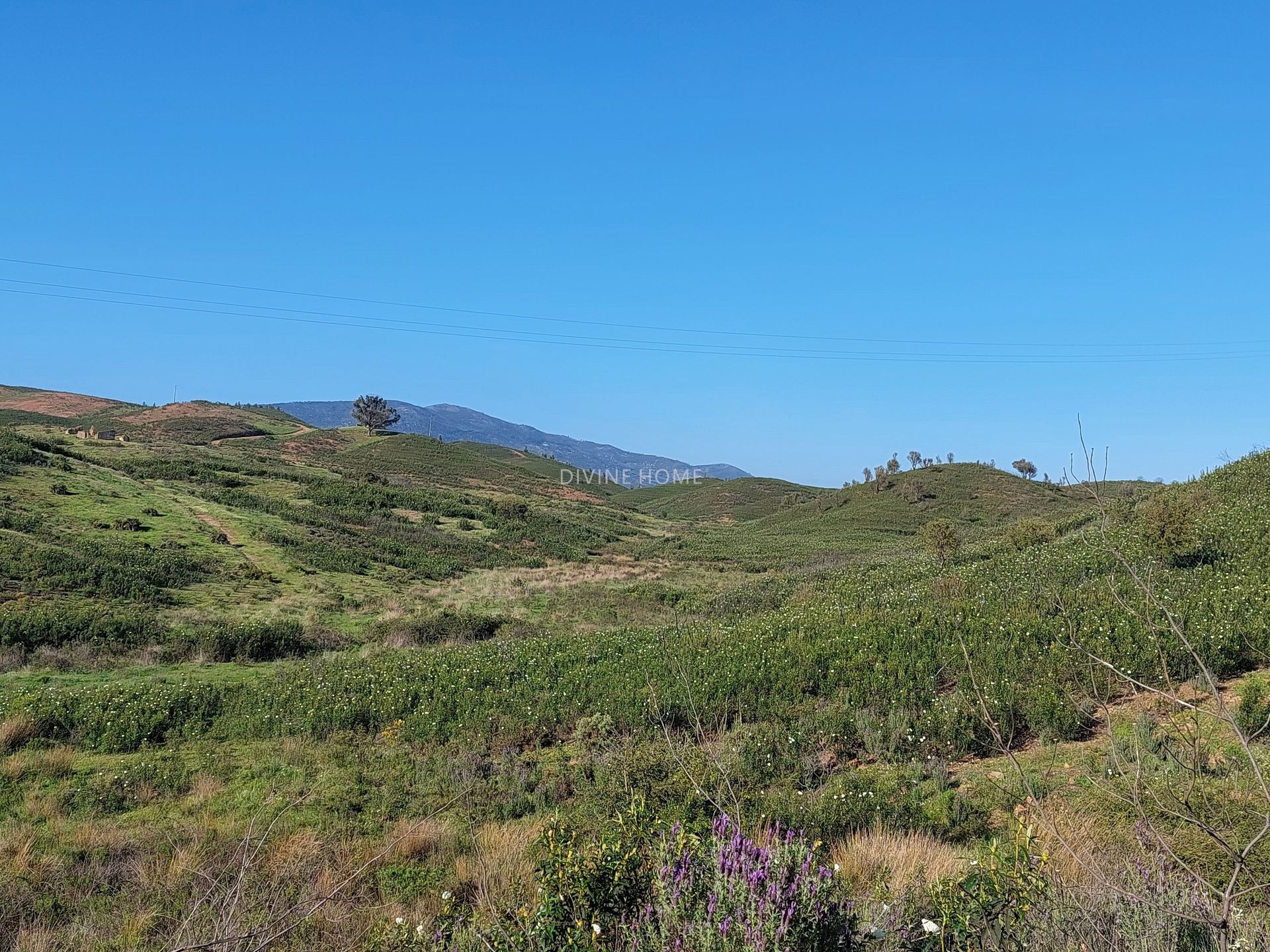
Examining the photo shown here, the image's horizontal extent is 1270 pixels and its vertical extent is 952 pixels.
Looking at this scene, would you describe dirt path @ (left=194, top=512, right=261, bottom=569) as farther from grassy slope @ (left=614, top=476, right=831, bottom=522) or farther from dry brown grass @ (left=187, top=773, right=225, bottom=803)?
grassy slope @ (left=614, top=476, right=831, bottom=522)

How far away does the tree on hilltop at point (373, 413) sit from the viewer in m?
104

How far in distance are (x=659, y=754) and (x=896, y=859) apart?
116 inches

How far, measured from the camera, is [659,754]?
789 cm

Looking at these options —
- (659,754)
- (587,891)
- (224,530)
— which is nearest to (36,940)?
(587,891)

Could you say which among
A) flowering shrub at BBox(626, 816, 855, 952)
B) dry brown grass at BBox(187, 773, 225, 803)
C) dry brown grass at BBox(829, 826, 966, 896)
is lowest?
dry brown grass at BBox(187, 773, 225, 803)

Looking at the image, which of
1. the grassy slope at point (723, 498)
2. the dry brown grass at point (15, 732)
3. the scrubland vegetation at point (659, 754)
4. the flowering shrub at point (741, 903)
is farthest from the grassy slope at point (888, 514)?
the flowering shrub at point (741, 903)

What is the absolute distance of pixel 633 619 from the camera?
22.6 metres

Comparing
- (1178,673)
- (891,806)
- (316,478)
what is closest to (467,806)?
(891,806)

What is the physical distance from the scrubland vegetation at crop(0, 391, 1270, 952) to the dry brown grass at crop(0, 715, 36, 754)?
4 cm

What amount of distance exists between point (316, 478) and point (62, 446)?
13826 mm

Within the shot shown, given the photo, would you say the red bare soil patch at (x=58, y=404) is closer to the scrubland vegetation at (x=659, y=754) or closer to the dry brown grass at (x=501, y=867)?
the scrubland vegetation at (x=659, y=754)

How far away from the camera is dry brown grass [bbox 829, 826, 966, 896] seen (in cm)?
499

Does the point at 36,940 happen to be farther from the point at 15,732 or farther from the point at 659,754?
the point at 15,732

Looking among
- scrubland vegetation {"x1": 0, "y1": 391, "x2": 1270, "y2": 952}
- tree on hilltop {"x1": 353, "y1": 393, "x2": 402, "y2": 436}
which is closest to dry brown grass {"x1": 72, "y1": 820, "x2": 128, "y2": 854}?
scrubland vegetation {"x1": 0, "y1": 391, "x2": 1270, "y2": 952}
